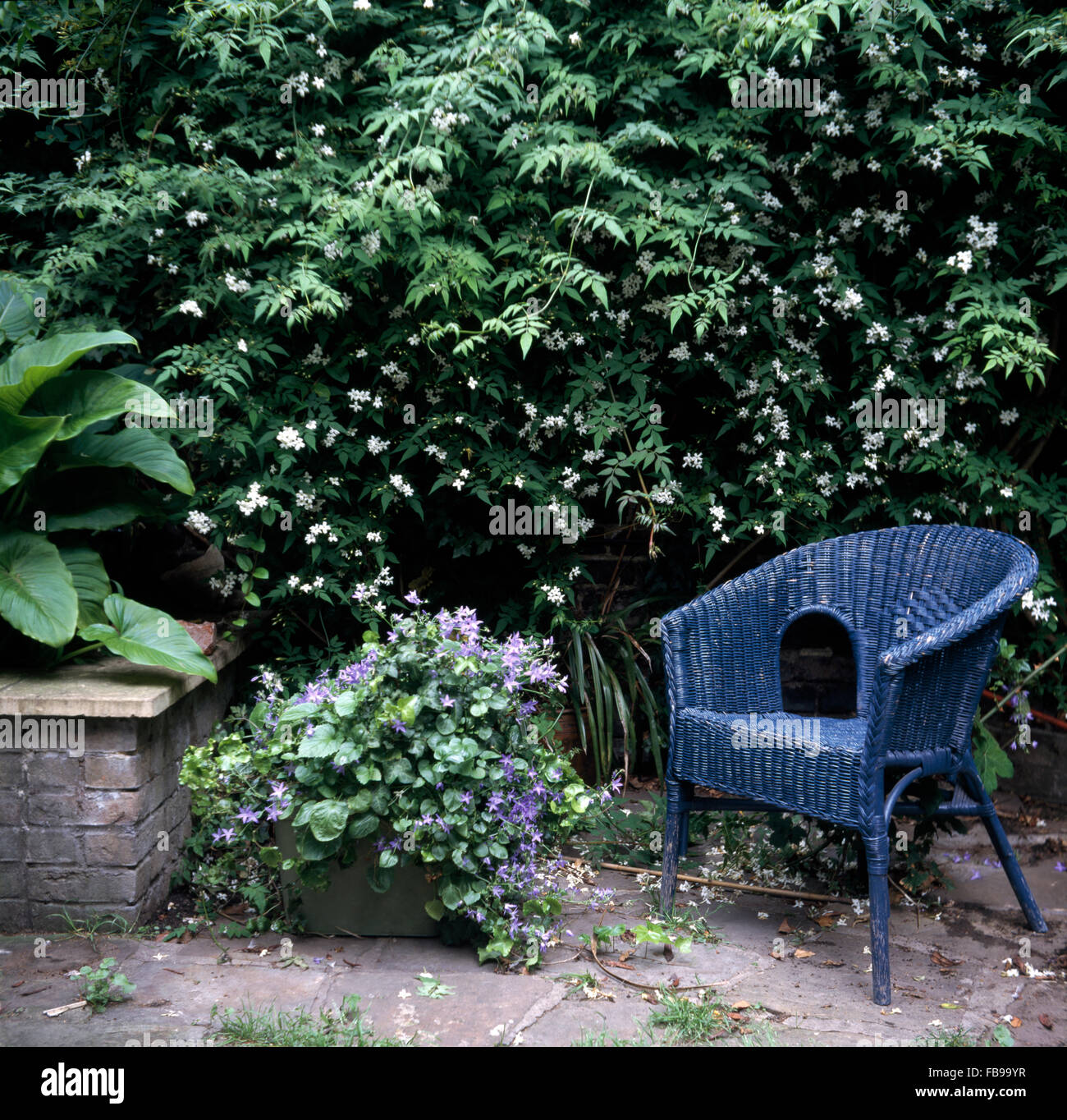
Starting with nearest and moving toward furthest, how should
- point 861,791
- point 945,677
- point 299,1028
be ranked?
1. point 299,1028
2. point 861,791
3. point 945,677

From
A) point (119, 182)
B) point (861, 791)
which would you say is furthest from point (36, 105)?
point (861, 791)

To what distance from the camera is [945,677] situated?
242 cm

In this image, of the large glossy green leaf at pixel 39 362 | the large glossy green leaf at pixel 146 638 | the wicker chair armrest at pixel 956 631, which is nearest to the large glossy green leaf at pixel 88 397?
the large glossy green leaf at pixel 39 362

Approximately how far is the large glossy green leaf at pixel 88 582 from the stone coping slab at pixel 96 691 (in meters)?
0.15

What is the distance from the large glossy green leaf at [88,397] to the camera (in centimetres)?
268

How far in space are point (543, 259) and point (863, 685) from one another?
1.62m

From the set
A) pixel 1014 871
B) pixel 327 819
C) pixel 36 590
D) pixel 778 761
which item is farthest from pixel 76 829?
pixel 1014 871

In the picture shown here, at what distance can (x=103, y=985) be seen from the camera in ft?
6.92

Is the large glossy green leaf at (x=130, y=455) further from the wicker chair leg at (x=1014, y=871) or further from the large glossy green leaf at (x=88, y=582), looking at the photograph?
the wicker chair leg at (x=1014, y=871)

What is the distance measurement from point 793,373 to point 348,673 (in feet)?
6.08

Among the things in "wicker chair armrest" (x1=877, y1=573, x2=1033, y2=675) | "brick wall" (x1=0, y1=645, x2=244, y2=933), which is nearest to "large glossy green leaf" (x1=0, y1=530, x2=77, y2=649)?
"brick wall" (x1=0, y1=645, x2=244, y2=933)

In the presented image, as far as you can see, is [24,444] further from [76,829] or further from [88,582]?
[76,829]

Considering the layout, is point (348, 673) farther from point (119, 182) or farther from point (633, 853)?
point (119, 182)

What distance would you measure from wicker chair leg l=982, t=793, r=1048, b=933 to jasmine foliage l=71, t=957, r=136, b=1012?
2.11m
